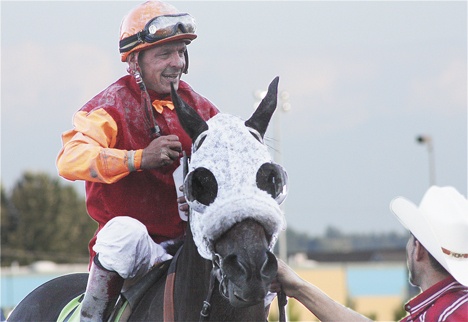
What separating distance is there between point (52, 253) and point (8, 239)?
3553mm

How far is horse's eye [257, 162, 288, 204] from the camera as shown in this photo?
429 centimetres

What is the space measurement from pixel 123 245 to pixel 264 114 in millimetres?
1005

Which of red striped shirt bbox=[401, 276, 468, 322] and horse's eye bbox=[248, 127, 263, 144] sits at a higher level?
horse's eye bbox=[248, 127, 263, 144]

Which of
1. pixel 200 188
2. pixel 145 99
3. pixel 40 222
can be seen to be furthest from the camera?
pixel 40 222

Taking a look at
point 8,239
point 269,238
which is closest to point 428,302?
point 269,238

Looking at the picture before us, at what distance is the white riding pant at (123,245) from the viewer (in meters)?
4.82

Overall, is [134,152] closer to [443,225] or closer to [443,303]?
[443,225]

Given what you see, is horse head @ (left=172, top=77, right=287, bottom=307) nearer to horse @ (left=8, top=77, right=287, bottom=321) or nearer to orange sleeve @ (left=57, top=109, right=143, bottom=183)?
horse @ (left=8, top=77, right=287, bottom=321)

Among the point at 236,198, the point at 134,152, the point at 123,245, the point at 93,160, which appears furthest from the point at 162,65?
the point at 236,198

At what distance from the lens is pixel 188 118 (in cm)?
447

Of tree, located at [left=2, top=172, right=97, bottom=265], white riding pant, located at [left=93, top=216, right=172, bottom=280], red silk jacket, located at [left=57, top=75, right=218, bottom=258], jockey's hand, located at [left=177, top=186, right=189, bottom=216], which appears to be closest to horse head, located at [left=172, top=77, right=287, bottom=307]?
jockey's hand, located at [left=177, top=186, right=189, bottom=216]

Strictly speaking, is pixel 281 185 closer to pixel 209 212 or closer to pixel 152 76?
pixel 209 212

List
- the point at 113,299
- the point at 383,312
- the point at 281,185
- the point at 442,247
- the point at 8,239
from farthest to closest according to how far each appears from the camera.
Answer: the point at 8,239
the point at 383,312
the point at 113,299
the point at 281,185
the point at 442,247

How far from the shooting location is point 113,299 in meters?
5.05
